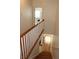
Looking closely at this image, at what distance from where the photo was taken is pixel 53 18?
9195mm
